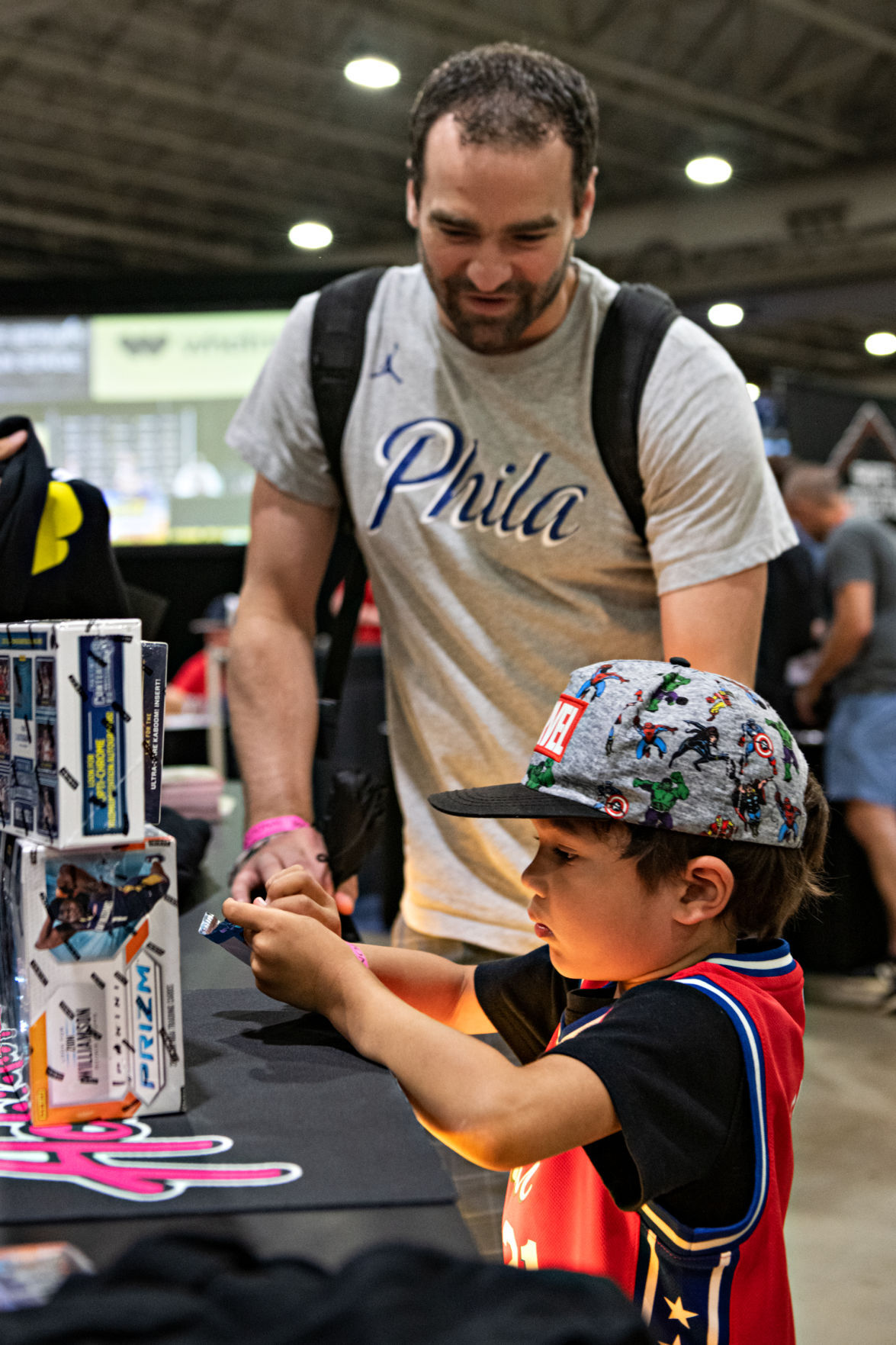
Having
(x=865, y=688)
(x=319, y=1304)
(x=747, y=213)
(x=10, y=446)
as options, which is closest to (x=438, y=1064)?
(x=319, y=1304)

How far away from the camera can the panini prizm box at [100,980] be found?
70 centimetres

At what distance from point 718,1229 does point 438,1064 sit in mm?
226

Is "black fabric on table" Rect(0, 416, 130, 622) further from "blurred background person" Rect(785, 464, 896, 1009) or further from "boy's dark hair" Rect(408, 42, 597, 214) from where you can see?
"blurred background person" Rect(785, 464, 896, 1009)

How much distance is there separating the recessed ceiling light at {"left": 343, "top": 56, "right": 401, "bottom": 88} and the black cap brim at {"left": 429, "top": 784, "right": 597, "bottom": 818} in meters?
4.99

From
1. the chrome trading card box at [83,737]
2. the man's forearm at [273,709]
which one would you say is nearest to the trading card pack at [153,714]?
the chrome trading card box at [83,737]

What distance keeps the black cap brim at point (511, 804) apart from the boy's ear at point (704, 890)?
0.30 feet

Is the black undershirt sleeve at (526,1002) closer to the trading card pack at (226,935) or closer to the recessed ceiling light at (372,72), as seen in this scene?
the trading card pack at (226,935)

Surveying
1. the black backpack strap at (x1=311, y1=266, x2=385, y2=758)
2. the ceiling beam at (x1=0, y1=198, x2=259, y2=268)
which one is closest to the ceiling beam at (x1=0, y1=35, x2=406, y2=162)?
the ceiling beam at (x1=0, y1=198, x2=259, y2=268)

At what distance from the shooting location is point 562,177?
1.33 m

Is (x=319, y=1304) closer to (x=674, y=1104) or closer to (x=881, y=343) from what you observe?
(x=674, y=1104)

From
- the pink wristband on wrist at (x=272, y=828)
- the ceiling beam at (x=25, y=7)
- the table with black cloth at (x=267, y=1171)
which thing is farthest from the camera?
the ceiling beam at (x=25, y=7)

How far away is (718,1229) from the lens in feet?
2.75

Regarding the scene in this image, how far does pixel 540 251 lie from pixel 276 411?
15.4 inches

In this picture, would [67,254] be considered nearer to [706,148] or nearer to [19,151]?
[19,151]
